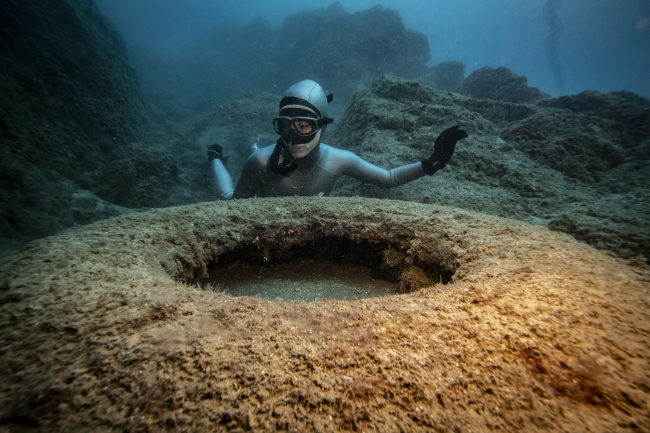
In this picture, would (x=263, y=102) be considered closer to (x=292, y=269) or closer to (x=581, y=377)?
(x=292, y=269)

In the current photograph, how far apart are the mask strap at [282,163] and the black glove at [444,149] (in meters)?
2.17

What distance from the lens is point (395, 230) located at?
2461 mm

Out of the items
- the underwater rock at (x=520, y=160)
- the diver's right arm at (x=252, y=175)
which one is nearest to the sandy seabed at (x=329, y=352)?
the underwater rock at (x=520, y=160)

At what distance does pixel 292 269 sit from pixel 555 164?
5.25 metres

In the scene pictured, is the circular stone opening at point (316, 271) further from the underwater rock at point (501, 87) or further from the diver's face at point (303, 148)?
the underwater rock at point (501, 87)

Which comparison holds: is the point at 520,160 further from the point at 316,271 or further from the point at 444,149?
the point at 316,271

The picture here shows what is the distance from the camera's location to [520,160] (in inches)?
193

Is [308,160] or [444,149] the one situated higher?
[444,149]

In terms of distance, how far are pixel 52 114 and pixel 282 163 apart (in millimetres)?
6642

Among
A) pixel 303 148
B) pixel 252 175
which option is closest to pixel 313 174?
pixel 303 148

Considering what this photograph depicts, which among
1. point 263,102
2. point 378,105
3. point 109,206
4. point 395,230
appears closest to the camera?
point 395,230

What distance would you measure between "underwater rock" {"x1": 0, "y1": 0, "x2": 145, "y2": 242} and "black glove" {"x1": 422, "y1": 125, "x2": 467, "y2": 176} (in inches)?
270

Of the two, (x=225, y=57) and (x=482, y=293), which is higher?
(x=225, y=57)

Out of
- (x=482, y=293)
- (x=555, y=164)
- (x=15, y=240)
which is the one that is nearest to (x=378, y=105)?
(x=555, y=164)
